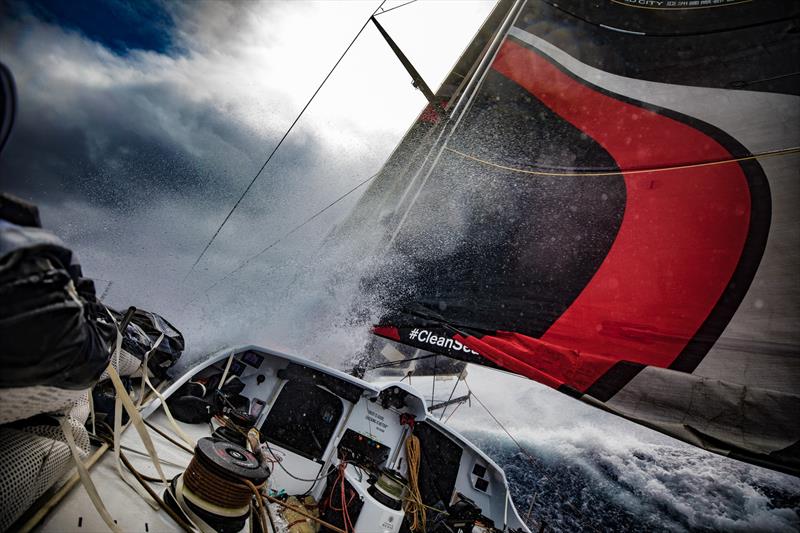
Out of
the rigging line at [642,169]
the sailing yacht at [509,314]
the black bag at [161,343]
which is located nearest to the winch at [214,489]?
the sailing yacht at [509,314]

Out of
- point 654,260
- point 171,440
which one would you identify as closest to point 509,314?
point 654,260

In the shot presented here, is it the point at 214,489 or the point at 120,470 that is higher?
the point at 214,489

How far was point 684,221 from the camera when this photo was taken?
3510mm

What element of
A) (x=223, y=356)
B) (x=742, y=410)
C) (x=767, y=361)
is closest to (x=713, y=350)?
(x=767, y=361)

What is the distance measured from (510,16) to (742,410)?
6.05 m

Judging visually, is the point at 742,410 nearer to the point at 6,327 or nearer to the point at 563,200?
the point at 563,200

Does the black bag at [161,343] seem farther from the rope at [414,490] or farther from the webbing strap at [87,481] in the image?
the rope at [414,490]

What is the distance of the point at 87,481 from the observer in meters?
1.31

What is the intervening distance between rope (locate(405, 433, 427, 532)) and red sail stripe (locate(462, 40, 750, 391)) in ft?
6.40

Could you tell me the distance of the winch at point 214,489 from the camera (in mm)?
1733

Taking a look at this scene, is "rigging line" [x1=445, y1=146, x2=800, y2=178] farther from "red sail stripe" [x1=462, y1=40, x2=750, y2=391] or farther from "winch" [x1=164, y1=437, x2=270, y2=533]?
"winch" [x1=164, y1=437, x2=270, y2=533]

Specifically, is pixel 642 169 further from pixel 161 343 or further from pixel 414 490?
pixel 161 343

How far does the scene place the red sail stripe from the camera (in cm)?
287

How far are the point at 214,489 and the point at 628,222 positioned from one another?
14.7ft
